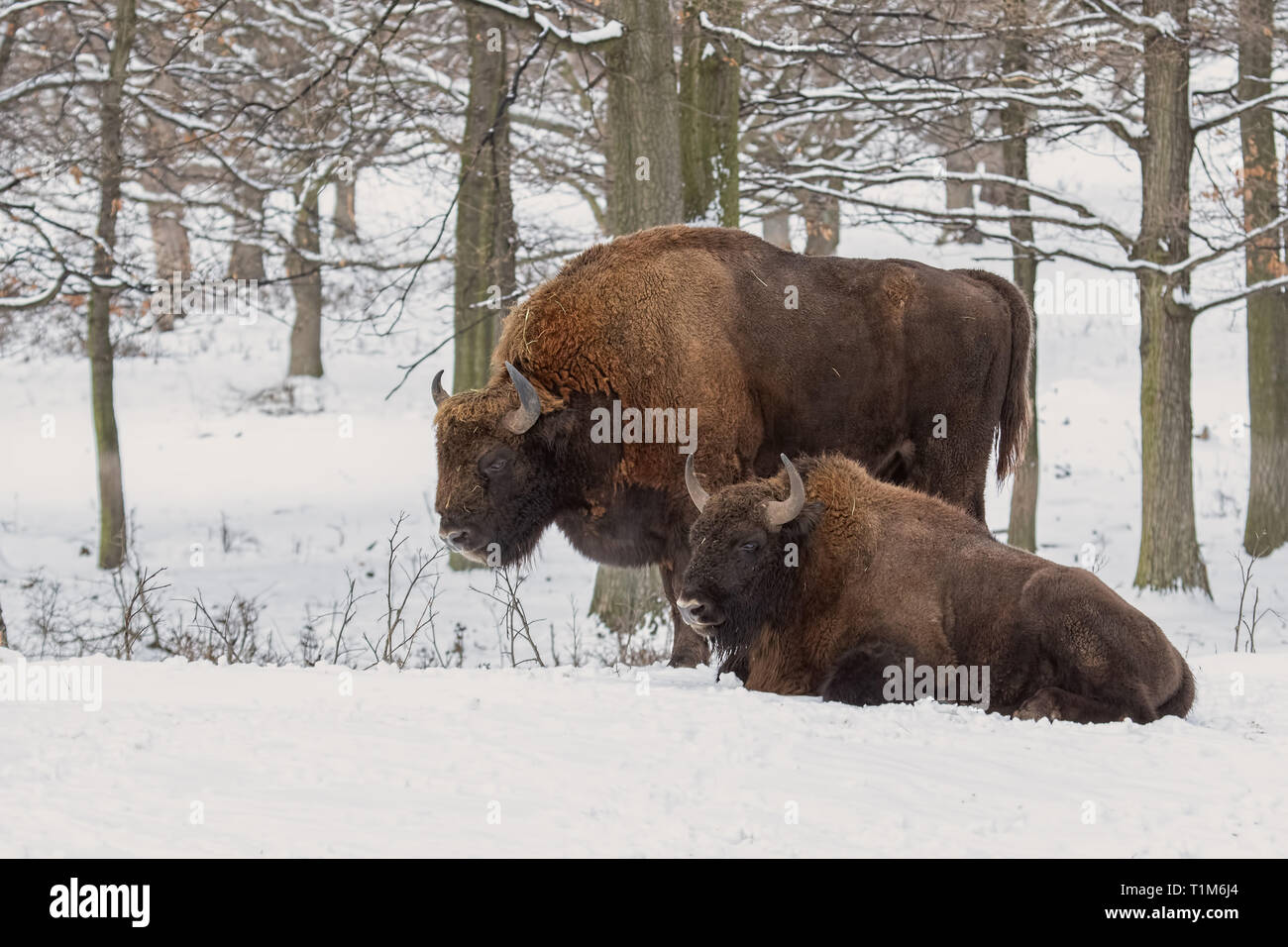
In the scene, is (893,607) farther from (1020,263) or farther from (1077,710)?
(1020,263)

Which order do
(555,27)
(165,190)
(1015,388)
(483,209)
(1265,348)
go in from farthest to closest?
Result: (165,190) → (1265,348) → (483,209) → (555,27) → (1015,388)

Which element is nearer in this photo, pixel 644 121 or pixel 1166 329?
pixel 644 121

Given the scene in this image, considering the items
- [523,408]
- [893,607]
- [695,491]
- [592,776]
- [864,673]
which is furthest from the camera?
[523,408]

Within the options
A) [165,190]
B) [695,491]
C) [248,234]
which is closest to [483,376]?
[248,234]

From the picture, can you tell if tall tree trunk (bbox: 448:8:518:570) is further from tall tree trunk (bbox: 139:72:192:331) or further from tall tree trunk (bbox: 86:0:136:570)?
tall tree trunk (bbox: 86:0:136:570)

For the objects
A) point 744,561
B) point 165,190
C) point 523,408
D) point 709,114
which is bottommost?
point 744,561

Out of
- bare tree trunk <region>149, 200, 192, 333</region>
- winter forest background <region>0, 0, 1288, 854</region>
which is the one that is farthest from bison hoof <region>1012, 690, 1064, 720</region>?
bare tree trunk <region>149, 200, 192, 333</region>

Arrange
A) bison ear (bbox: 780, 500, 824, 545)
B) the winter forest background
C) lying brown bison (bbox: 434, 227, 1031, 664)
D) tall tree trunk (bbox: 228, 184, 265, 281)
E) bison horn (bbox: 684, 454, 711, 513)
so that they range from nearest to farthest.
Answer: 1. the winter forest background
2. bison ear (bbox: 780, 500, 824, 545)
3. bison horn (bbox: 684, 454, 711, 513)
4. lying brown bison (bbox: 434, 227, 1031, 664)
5. tall tree trunk (bbox: 228, 184, 265, 281)

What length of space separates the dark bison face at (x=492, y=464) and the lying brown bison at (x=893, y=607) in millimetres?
1275

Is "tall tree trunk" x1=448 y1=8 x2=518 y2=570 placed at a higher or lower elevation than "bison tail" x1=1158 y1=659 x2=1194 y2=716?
higher

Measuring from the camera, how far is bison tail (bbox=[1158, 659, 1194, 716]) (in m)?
6.18

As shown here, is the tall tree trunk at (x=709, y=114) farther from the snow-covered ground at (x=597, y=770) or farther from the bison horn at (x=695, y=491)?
the bison horn at (x=695, y=491)

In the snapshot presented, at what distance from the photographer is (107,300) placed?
16469 mm

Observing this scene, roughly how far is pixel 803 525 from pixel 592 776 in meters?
2.52
